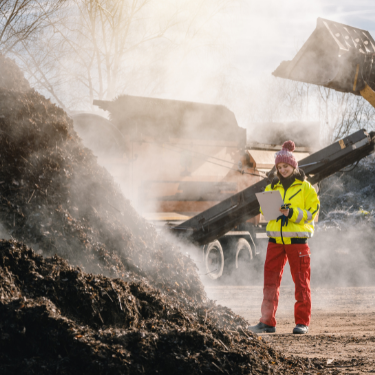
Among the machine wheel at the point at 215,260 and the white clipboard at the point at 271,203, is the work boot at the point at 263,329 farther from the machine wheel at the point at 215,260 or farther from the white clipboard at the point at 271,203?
the machine wheel at the point at 215,260

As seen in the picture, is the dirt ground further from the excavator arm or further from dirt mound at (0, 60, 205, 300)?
the excavator arm

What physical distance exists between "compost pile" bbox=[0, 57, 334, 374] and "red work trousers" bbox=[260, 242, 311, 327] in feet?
2.47

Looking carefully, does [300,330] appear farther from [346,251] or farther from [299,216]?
[346,251]

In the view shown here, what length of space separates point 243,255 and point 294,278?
17.2 ft

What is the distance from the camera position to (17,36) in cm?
592

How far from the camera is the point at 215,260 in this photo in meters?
8.25

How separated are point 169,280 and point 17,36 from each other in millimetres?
4532

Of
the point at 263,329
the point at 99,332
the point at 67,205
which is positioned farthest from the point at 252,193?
the point at 99,332

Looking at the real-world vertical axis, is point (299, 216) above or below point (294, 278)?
above

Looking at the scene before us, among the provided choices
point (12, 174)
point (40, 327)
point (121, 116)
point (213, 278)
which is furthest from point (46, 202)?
point (213, 278)

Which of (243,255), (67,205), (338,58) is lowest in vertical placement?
(243,255)

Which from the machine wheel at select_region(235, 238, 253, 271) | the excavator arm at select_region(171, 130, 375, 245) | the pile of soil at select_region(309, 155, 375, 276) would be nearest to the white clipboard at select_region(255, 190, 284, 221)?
the excavator arm at select_region(171, 130, 375, 245)

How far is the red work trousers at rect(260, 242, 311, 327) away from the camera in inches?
151

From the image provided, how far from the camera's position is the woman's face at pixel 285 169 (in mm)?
4062
